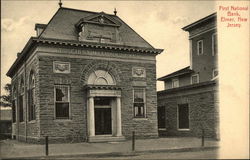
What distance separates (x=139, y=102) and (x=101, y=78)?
8.77ft

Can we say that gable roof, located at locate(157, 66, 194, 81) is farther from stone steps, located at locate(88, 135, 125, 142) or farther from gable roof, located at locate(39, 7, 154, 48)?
stone steps, located at locate(88, 135, 125, 142)

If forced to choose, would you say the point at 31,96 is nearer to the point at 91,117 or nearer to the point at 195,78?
the point at 91,117

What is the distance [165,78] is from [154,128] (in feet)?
33.4

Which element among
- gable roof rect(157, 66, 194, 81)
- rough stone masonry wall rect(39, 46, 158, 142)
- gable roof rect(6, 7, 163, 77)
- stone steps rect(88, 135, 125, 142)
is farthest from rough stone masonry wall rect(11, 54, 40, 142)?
gable roof rect(157, 66, 194, 81)

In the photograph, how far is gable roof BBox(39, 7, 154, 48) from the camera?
1827cm

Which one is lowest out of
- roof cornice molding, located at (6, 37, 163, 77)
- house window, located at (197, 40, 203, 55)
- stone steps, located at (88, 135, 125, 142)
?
stone steps, located at (88, 135, 125, 142)

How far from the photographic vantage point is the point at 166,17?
12.4 meters

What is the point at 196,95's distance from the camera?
21859 mm

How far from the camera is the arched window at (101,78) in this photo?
1938cm

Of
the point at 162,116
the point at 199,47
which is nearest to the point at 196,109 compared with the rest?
the point at 162,116

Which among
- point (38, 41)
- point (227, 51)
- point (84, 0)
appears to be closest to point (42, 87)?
point (38, 41)

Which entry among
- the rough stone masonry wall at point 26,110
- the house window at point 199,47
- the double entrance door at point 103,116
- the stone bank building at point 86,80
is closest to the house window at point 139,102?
the stone bank building at point 86,80

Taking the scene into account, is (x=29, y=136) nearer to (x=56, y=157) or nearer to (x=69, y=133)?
(x=69, y=133)

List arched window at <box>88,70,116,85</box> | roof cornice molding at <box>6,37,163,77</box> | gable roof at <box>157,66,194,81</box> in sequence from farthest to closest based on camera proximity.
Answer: gable roof at <box>157,66,194,81</box> → arched window at <box>88,70,116,85</box> → roof cornice molding at <box>6,37,163,77</box>
